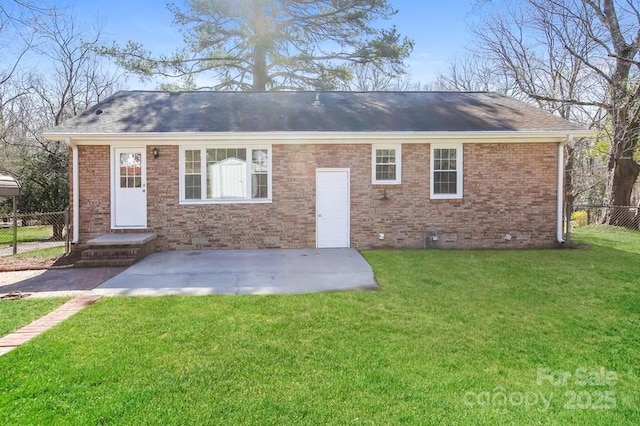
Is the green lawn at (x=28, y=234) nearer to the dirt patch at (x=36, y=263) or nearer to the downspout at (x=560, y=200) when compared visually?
the dirt patch at (x=36, y=263)

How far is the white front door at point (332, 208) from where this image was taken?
1009 cm

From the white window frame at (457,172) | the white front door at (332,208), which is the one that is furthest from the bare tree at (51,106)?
the white window frame at (457,172)

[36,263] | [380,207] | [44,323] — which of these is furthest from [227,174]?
[44,323]

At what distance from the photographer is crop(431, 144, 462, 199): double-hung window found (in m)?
10.2

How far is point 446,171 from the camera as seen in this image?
10.3 metres

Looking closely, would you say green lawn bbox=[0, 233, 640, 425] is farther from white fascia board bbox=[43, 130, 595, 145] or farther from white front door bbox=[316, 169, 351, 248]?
white fascia board bbox=[43, 130, 595, 145]

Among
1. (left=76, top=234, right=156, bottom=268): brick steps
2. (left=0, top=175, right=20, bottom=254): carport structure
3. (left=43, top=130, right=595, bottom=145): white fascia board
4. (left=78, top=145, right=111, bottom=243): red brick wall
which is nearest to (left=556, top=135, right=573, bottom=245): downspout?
(left=43, top=130, right=595, bottom=145): white fascia board

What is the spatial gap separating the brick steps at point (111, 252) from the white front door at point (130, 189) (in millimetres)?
1264

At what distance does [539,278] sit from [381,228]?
161 inches

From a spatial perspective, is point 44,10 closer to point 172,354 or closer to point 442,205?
point 172,354

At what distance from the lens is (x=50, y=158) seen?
55.1 ft

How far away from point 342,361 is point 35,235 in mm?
17734

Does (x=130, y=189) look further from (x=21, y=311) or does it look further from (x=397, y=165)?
(x=397, y=165)

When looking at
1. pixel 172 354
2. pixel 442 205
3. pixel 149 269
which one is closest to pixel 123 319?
pixel 172 354
